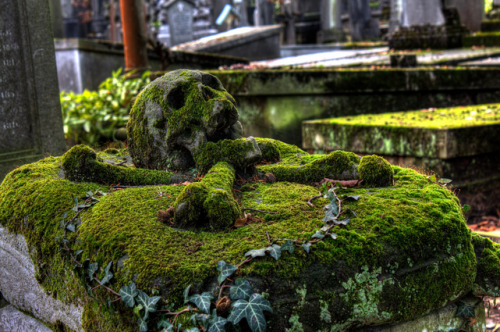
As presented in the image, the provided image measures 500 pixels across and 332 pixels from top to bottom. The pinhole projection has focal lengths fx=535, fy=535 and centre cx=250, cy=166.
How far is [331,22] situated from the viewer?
64.7ft

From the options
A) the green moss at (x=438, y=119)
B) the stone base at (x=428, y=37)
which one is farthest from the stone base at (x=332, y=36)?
the green moss at (x=438, y=119)

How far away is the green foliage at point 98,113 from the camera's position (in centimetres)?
641

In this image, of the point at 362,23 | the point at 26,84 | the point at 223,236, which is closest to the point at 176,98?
the point at 223,236

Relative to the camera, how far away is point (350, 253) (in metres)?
2.02

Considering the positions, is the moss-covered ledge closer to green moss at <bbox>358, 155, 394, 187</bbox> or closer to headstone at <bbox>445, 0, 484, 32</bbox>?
green moss at <bbox>358, 155, 394, 187</bbox>

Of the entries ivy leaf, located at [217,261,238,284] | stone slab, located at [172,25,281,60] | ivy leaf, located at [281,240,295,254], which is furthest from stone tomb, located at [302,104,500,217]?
stone slab, located at [172,25,281,60]

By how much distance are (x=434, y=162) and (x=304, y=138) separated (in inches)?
51.7

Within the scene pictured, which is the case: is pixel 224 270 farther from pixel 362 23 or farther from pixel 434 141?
pixel 362 23

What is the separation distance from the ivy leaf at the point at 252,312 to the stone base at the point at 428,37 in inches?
377

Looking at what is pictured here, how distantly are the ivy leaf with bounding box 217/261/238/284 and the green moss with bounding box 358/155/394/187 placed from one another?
1061mm

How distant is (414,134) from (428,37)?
6.55 metres

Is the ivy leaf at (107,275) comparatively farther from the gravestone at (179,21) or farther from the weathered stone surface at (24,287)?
the gravestone at (179,21)

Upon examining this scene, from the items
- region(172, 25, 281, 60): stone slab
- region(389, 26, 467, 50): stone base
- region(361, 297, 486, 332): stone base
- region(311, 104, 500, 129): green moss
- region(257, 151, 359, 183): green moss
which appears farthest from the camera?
region(172, 25, 281, 60): stone slab

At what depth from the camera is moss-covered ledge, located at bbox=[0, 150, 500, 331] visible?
1.91 meters
